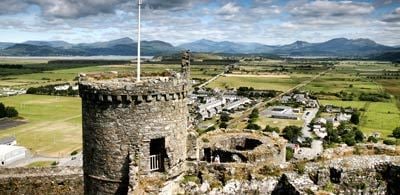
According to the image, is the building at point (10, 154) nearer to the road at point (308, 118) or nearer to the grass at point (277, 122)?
the grass at point (277, 122)

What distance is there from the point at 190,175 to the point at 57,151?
68.5m

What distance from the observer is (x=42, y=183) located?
27.0 metres

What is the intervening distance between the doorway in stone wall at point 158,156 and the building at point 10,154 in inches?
2459

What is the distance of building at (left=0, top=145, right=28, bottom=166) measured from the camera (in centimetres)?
7262

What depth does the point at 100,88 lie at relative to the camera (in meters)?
16.2

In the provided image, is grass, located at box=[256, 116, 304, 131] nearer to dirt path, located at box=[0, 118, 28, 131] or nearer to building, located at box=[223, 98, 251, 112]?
building, located at box=[223, 98, 251, 112]

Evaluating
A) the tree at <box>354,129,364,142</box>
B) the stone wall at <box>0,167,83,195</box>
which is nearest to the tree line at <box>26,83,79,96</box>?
the tree at <box>354,129,364,142</box>

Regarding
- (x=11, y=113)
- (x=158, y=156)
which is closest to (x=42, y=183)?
(x=158, y=156)

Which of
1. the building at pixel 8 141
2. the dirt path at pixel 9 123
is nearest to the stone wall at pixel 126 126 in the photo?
the building at pixel 8 141

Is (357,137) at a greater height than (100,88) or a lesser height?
lesser

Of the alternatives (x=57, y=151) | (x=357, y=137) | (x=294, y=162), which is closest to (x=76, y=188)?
(x=294, y=162)

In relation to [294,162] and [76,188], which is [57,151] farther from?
[294,162]

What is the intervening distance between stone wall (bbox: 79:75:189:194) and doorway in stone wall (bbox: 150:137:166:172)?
268 mm

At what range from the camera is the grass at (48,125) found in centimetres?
8525
